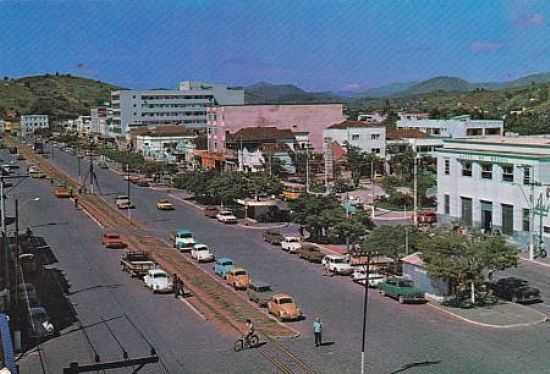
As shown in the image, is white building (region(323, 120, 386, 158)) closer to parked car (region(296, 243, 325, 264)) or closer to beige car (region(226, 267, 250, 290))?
parked car (region(296, 243, 325, 264))

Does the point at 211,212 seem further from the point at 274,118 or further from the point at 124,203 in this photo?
the point at 274,118

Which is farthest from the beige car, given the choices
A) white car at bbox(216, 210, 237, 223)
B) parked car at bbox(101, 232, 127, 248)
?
white car at bbox(216, 210, 237, 223)

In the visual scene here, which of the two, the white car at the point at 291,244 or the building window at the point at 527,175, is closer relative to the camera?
the white car at the point at 291,244

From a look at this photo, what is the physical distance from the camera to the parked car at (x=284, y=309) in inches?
→ 553

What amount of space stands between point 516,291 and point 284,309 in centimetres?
485

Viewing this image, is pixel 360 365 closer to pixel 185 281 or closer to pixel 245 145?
pixel 185 281

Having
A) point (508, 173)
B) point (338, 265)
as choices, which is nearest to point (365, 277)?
point (338, 265)

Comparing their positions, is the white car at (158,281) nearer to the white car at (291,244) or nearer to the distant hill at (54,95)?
the white car at (291,244)

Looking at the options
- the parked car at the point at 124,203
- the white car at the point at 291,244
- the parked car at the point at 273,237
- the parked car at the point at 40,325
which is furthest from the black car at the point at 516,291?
the parked car at the point at 124,203

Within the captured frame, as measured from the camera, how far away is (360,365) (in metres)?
11.3

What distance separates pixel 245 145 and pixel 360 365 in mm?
33324

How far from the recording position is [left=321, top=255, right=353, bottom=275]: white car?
18422 millimetres

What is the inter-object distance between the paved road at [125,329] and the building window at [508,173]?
11.1 m

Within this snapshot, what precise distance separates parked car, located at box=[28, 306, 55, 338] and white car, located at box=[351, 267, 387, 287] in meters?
6.75
